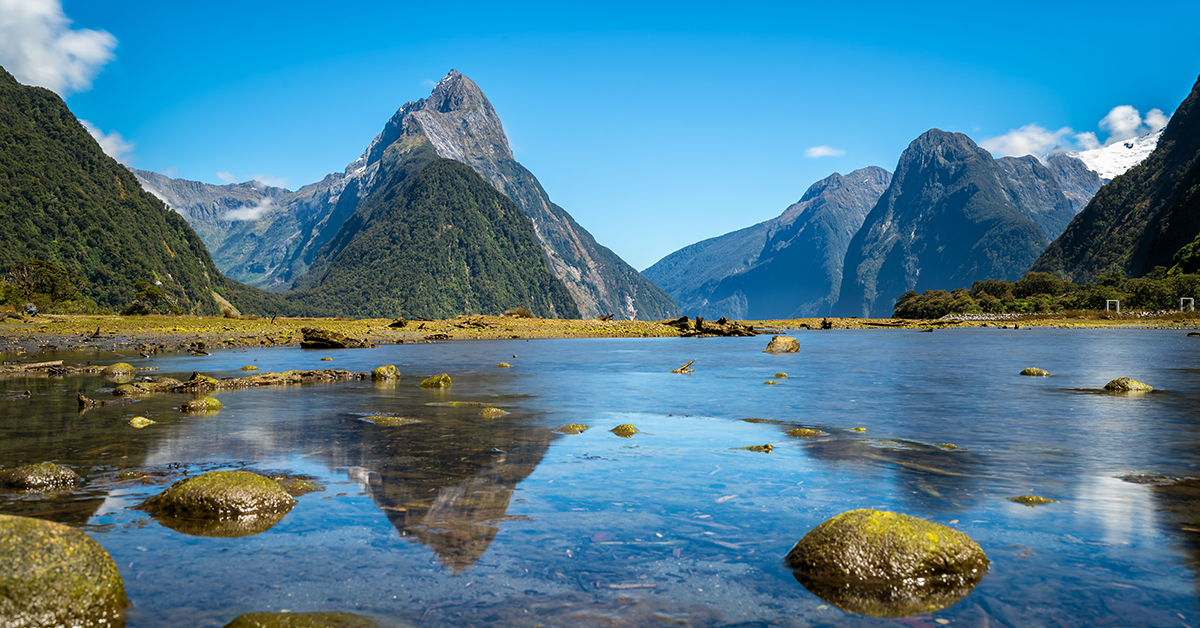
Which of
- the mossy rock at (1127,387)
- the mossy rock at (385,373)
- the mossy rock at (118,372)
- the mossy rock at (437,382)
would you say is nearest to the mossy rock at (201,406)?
the mossy rock at (437,382)

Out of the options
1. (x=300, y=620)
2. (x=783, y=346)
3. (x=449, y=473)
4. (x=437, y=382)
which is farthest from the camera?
(x=783, y=346)

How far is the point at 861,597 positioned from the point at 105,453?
1525cm

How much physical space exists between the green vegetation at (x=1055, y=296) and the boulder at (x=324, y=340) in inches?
5999

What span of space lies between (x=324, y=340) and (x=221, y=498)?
51559 millimetres

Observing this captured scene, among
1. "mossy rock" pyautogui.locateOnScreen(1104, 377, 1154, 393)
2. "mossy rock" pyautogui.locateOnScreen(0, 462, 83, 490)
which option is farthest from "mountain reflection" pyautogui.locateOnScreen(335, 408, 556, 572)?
"mossy rock" pyautogui.locateOnScreen(1104, 377, 1154, 393)

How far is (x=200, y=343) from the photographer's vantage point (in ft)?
189

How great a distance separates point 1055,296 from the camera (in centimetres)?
16662

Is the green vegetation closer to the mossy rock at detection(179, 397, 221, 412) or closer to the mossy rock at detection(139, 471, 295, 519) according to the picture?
the mossy rock at detection(179, 397, 221, 412)

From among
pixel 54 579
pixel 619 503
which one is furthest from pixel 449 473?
pixel 54 579

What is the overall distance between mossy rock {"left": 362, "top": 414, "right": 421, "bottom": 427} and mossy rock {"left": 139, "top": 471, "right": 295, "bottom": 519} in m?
7.97

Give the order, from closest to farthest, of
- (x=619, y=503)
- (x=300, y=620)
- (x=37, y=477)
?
(x=300, y=620)
(x=619, y=503)
(x=37, y=477)

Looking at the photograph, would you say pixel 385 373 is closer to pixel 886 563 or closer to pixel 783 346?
pixel 886 563

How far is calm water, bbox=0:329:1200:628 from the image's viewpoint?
290 inches

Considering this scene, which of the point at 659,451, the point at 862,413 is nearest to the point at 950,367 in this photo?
the point at 862,413
